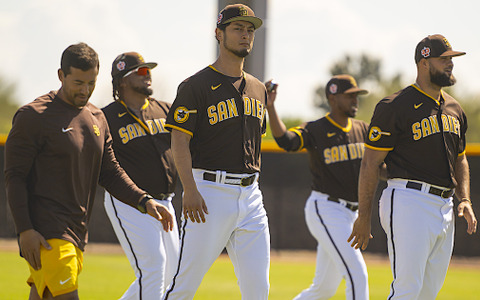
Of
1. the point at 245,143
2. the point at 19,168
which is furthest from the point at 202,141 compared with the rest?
the point at 19,168

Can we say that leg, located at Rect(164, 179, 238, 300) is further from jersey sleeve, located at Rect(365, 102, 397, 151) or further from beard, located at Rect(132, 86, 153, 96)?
beard, located at Rect(132, 86, 153, 96)

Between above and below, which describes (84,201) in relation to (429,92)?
below

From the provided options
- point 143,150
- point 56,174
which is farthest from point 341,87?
point 56,174

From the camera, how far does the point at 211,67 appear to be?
5.12m

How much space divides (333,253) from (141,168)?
1808mm

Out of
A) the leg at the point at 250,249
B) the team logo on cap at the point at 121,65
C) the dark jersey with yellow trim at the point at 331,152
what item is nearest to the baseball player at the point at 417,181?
the leg at the point at 250,249

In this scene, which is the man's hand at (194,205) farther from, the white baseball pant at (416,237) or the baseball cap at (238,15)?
the white baseball pant at (416,237)

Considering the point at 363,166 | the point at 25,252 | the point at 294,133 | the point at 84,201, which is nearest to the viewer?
the point at 25,252

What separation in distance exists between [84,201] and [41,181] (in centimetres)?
30

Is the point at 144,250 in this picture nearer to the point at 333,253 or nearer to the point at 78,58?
the point at 333,253

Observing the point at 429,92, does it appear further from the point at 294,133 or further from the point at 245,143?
the point at 294,133

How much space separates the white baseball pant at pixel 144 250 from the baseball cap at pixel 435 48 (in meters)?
2.47

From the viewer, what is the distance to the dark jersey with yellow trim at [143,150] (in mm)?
6152

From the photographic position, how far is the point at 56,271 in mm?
4113
